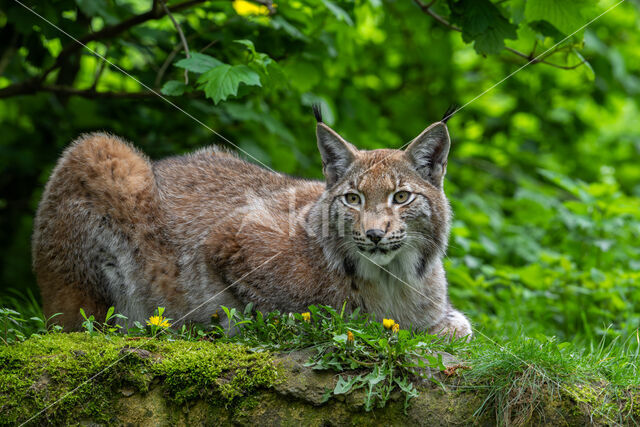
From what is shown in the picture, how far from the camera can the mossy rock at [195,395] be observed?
134 inches

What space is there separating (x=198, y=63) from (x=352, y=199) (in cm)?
162

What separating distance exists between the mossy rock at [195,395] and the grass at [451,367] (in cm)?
4

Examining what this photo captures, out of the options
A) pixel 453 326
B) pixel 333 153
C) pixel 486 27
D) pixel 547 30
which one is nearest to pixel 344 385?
pixel 453 326

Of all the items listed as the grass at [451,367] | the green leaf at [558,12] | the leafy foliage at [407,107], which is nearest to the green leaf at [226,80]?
the leafy foliage at [407,107]

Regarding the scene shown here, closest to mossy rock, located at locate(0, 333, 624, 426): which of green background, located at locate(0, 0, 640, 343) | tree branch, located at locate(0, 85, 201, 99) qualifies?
green background, located at locate(0, 0, 640, 343)

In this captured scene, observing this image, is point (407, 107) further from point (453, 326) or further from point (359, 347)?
point (359, 347)

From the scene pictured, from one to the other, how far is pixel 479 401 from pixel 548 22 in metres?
3.02

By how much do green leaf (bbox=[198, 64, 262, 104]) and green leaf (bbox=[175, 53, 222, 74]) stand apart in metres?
0.14

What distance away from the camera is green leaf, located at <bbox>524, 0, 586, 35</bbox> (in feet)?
15.2

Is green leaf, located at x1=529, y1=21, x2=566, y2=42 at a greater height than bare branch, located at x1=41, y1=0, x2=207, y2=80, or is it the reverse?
green leaf, located at x1=529, y1=21, x2=566, y2=42

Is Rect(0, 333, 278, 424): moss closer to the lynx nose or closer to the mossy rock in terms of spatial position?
the mossy rock

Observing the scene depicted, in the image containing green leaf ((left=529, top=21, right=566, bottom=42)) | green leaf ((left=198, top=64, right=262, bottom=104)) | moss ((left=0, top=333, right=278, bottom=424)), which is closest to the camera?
moss ((left=0, top=333, right=278, bottom=424))

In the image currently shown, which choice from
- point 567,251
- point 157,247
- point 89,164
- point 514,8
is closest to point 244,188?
point 157,247

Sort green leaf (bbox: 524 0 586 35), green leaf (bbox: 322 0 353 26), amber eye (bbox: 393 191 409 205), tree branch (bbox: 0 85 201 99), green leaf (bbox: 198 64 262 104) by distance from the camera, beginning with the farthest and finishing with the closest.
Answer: tree branch (bbox: 0 85 201 99) < green leaf (bbox: 322 0 353 26) < green leaf (bbox: 524 0 586 35) < green leaf (bbox: 198 64 262 104) < amber eye (bbox: 393 191 409 205)
